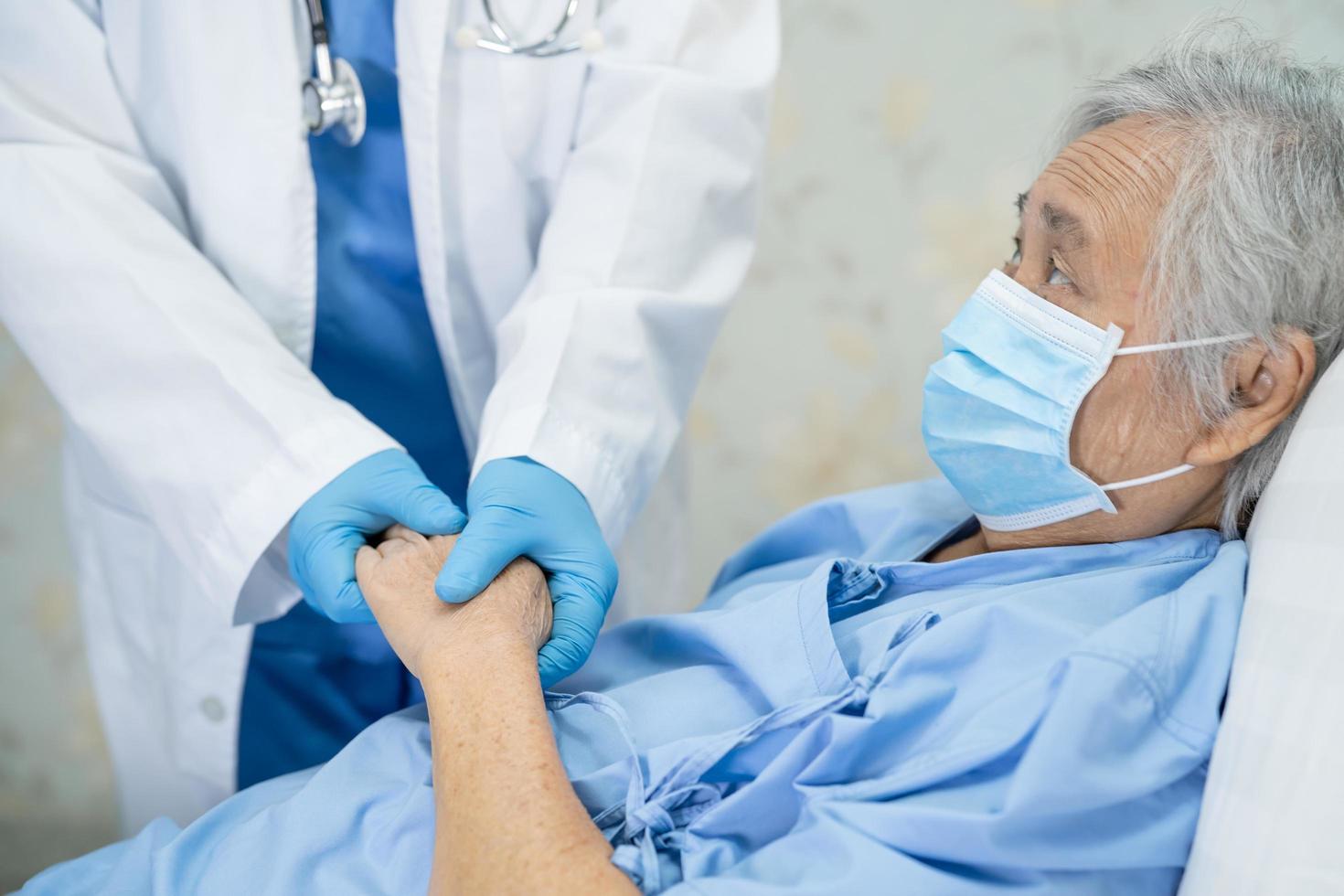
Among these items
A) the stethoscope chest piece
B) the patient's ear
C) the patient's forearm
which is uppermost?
the stethoscope chest piece

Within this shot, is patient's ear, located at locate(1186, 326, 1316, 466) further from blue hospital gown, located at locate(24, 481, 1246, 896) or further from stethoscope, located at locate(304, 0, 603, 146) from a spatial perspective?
stethoscope, located at locate(304, 0, 603, 146)

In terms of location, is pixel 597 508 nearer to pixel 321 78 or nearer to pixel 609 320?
pixel 609 320

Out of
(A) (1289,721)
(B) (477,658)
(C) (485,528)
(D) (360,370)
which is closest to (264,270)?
(D) (360,370)

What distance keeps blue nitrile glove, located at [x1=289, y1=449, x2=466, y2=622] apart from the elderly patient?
25 mm

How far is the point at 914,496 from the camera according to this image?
1303 millimetres

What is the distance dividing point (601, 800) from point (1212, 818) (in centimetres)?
46

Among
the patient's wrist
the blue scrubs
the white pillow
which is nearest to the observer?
the white pillow

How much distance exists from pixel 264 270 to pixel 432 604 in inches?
17.7

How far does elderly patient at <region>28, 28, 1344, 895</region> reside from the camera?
80cm

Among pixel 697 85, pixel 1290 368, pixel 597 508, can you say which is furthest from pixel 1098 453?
pixel 697 85

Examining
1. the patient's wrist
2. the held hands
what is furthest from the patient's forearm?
the held hands

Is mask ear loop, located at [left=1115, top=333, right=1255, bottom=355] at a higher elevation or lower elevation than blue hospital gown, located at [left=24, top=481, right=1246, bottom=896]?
higher

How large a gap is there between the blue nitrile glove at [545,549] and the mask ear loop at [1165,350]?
0.48 metres

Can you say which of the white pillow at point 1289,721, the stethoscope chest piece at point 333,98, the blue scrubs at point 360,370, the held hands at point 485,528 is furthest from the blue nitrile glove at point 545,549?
the white pillow at point 1289,721
